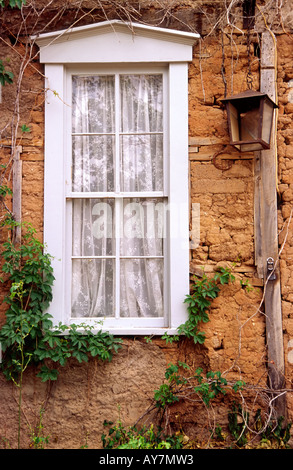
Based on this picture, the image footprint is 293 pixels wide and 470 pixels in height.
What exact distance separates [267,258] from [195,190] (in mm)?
878

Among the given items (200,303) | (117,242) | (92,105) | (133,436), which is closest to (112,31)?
(92,105)

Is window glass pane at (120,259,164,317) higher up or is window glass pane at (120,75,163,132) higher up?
window glass pane at (120,75,163,132)

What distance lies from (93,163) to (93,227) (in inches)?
23.5

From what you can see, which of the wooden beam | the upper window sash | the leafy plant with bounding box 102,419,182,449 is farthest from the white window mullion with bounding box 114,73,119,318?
the wooden beam

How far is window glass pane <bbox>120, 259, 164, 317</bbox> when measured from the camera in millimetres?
4293

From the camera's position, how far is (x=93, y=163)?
4.40 metres

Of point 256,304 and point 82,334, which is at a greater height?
point 256,304

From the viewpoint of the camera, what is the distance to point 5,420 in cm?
414

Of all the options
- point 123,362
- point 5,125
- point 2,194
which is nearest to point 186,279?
point 123,362

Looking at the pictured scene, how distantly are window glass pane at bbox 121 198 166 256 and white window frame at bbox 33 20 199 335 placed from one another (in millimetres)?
137

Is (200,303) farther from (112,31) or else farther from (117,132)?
(112,31)

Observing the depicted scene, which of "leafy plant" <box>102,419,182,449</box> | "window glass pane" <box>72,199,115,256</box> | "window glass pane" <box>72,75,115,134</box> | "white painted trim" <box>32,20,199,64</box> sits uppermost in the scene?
"white painted trim" <box>32,20,199,64</box>

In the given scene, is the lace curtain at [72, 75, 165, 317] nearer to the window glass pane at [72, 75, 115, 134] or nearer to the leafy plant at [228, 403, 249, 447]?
the window glass pane at [72, 75, 115, 134]

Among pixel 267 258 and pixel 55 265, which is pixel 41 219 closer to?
pixel 55 265
